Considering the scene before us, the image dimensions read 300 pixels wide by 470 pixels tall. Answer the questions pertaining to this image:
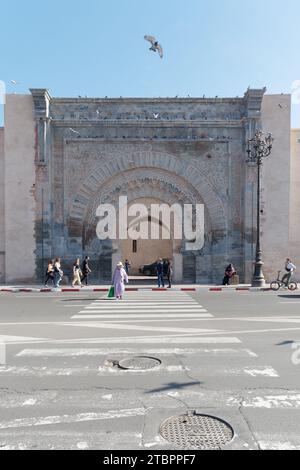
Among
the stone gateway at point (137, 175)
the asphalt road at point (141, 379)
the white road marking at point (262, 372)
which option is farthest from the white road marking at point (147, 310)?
the stone gateway at point (137, 175)

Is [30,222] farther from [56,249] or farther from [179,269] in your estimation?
[179,269]

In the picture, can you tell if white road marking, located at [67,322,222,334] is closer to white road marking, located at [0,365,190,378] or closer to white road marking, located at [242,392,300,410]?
white road marking, located at [0,365,190,378]

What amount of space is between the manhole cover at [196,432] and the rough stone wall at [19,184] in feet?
62.6

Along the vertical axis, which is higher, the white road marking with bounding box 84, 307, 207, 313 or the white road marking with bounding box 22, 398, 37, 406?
the white road marking with bounding box 22, 398, 37, 406

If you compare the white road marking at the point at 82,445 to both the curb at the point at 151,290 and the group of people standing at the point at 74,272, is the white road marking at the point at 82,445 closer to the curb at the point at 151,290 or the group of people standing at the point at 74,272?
Result: the curb at the point at 151,290

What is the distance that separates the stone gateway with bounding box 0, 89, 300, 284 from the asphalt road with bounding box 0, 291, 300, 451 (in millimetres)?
11915

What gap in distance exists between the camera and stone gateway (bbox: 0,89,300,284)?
22.2 m

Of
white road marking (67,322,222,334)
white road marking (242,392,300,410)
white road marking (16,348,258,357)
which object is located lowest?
white road marking (67,322,222,334)

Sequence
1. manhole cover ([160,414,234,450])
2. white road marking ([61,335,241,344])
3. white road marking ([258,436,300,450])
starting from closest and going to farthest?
1. white road marking ([258,436,300,450])
2. manhole cover ([160,414,234,450])
3. white road marking ([61,335,241,344])

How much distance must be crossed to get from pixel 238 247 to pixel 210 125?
677cm

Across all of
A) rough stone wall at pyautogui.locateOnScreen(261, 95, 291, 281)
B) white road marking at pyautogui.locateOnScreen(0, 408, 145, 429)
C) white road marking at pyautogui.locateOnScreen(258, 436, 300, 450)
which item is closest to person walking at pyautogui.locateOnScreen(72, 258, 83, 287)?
rough stone wall at pyautogui.locateOnScreen(261, 95, 291, 281)

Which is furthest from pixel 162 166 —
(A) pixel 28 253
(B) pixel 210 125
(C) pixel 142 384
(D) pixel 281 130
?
(C) pixel 142 384

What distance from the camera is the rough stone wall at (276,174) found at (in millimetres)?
22391

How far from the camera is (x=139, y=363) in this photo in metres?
6.35
